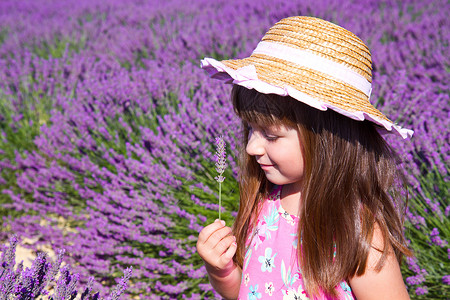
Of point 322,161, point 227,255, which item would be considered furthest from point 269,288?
point 322,161

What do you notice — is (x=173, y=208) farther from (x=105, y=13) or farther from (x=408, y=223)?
(x=105, y=13)

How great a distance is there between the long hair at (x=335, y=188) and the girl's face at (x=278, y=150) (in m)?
0.02

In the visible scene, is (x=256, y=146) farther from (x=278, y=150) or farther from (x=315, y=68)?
(x=315, y=68)

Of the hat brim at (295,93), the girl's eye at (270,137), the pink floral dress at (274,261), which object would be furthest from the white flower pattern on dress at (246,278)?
the hat brim at (295,93)

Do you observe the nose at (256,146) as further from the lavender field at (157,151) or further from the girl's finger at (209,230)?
the lavender field at (157,151)

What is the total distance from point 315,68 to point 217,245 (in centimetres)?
63

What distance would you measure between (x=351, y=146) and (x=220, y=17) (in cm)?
426

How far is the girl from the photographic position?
149cm

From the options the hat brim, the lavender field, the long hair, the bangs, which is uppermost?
the hat brim

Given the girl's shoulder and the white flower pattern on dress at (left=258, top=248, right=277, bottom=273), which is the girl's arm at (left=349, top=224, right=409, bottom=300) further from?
the girl's shoulder

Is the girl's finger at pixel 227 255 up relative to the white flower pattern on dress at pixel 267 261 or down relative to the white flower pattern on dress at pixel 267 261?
up

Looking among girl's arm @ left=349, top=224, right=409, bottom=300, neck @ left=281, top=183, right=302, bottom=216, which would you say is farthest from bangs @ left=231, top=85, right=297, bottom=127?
girl's arm @ left=349, top=224, right=409, bottom=300

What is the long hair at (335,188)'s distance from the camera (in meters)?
1.52

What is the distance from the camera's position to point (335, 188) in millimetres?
1584
